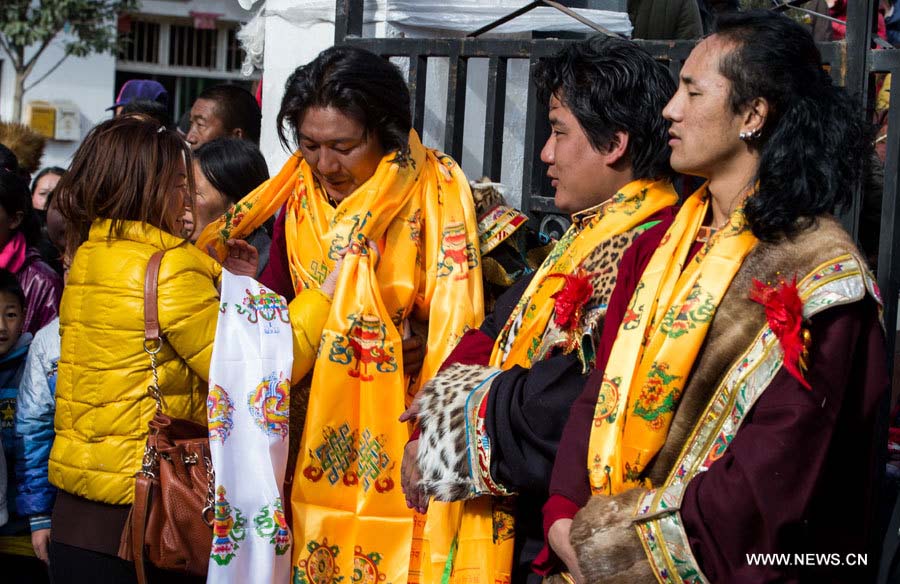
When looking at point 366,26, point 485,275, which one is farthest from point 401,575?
point 366,26

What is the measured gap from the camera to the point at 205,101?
4.99m

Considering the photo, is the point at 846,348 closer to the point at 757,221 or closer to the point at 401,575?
the point at 757,221

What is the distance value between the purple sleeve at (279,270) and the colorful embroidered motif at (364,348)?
53cm

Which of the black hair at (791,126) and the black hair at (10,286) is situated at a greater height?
the black hair at (791,126)

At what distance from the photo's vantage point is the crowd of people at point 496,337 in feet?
6.82

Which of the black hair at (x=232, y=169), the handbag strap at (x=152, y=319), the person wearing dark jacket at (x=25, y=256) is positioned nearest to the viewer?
the handbag strap at (x=152, y=319)

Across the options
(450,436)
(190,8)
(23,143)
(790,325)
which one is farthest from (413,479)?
(190,8)

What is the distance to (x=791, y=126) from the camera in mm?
2168

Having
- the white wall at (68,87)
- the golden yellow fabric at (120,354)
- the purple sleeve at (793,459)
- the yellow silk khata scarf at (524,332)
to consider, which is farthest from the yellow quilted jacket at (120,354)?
the white wall at (68,87)

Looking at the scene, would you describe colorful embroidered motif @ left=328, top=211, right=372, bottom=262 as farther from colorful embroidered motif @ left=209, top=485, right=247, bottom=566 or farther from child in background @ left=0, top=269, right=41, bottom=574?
child in background @ left=0, top=269, right=41, bottom=574

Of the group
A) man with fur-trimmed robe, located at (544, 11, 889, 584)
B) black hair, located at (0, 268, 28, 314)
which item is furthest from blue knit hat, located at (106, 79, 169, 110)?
man with fur-trimmed robe, located at (544, 11, 889, 584)

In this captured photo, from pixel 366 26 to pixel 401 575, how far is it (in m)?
2.14

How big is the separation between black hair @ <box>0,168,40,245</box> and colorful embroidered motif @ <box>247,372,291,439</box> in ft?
5.80

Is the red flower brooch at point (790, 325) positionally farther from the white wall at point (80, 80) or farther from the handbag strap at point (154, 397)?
the white wall at point (80, 80)
